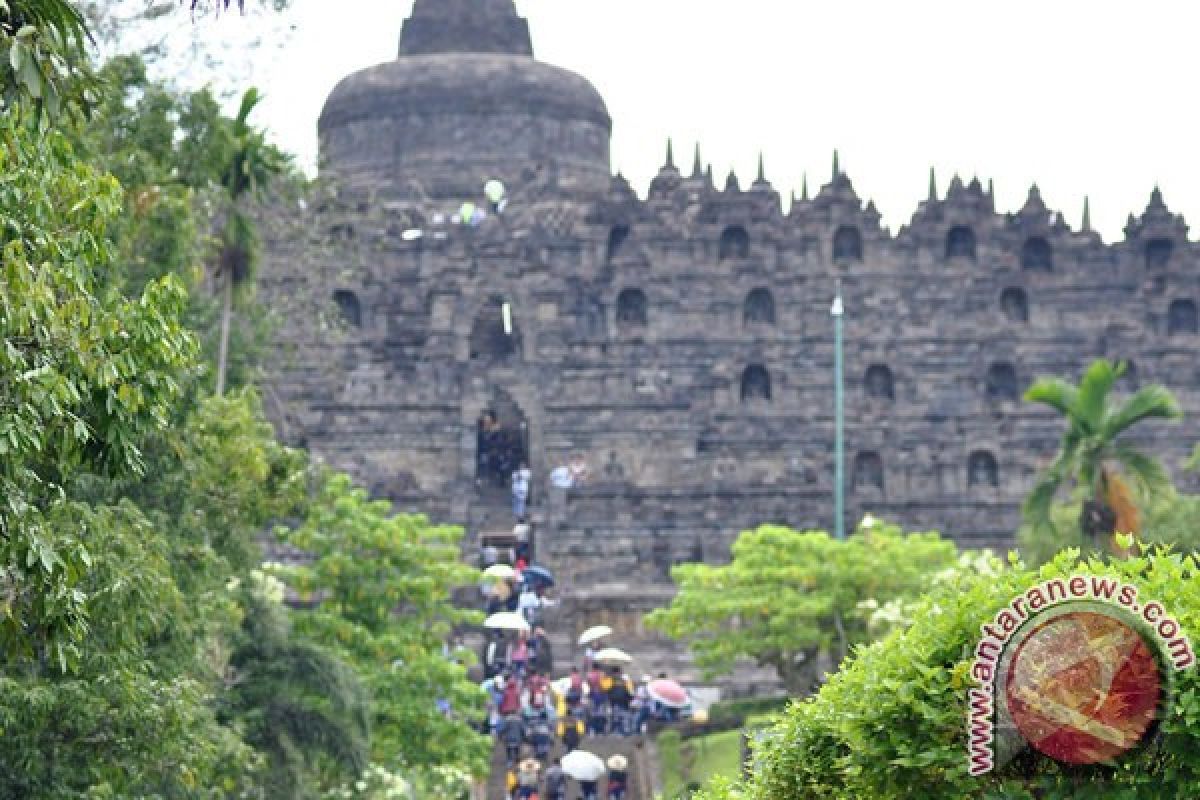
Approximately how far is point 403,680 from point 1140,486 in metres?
10.6

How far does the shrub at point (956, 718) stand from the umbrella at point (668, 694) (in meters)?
28.5

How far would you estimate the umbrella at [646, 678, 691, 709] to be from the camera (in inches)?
1640

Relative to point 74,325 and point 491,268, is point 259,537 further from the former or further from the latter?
point 74,325

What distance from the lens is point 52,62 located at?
13.7 metres

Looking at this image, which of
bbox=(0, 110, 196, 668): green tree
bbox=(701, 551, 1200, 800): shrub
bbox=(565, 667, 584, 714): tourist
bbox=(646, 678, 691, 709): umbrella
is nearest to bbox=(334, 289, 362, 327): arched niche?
bbox=(565, 667, 584, 714): tourist

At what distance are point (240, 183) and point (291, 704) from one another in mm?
8819

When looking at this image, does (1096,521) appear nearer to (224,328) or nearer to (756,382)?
(224,328)

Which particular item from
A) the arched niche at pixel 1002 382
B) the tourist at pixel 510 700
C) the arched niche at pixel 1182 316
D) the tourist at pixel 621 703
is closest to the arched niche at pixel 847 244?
the arched niche at pixel 1002 382

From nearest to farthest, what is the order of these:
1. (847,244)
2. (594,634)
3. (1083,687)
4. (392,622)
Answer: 1. (1083,687)
2. (392,622)
3. (594,634)
4. (847,244)

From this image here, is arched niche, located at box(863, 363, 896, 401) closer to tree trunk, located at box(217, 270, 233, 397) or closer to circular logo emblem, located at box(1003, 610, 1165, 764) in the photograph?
tree trunk, located at box(217, 270, 233, 397)

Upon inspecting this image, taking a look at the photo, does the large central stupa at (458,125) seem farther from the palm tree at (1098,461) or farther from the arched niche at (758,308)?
the palm tree at (1098,461)

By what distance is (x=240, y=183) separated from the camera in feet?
116

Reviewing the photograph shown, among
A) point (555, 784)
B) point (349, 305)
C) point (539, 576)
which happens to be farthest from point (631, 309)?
point (555, 784)

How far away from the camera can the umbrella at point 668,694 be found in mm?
41656
